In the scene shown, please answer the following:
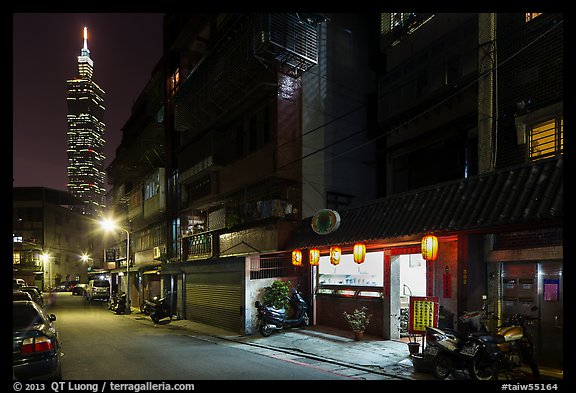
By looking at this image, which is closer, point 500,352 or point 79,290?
point 500,352

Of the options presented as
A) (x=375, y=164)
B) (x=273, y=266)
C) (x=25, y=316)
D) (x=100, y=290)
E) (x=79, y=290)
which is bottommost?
(x=79, y=290)

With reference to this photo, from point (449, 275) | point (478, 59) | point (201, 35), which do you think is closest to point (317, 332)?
point (449, 275)

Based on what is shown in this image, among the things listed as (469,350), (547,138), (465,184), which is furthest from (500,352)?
(547,138)

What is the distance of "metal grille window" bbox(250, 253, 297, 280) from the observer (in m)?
18.7

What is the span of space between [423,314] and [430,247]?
1.85 meters

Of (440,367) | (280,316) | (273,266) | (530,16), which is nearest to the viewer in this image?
(440,367)

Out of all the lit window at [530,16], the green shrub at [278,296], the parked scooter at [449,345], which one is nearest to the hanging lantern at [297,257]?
the green shrub at [278,296]

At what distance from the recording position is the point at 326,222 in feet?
54.3

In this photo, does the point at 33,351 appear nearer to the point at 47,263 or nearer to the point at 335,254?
the point at 335,254

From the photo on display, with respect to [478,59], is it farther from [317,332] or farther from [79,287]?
[79,287]

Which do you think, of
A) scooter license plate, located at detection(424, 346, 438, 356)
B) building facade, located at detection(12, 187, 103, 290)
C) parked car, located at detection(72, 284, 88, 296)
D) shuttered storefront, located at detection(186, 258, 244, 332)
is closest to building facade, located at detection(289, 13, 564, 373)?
scooter license plate, located at detection(424, 346, 438, 356)

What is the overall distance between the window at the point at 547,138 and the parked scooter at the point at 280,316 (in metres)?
10.2

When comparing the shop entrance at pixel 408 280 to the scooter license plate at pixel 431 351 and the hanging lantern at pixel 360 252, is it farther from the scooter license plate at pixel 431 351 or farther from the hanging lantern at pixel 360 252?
the scooter license plate at pixel 431 351

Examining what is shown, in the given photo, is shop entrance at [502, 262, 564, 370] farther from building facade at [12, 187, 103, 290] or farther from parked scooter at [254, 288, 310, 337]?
building facade at [12, 187, 103, 290]
